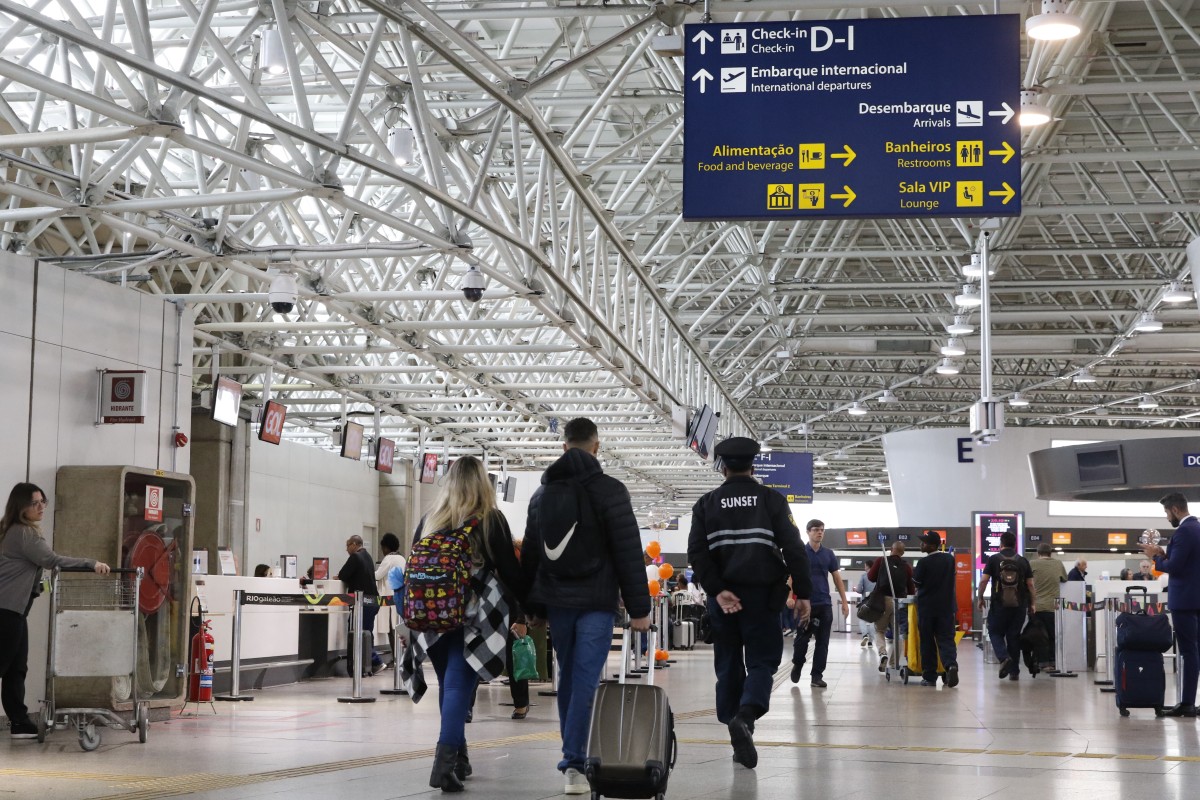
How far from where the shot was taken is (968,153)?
984 centimetres

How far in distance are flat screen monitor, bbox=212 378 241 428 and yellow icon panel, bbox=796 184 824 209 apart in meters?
9.00

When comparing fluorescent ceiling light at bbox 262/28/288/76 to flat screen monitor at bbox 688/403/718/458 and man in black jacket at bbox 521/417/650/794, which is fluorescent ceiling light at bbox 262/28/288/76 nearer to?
man in black jacket at bbox 521/417/650/794

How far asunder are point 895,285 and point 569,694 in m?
19.7

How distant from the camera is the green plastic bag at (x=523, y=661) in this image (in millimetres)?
10547

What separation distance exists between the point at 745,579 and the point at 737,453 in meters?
0.67

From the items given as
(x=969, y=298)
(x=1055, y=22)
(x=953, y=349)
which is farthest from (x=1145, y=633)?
(x=953, y=349)

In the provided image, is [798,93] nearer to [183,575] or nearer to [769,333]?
[183,575]

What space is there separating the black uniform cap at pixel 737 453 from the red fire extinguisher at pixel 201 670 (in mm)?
6800

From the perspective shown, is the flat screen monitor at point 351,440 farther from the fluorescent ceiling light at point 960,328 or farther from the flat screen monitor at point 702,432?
the fluorescent ceiling light at point 960,328

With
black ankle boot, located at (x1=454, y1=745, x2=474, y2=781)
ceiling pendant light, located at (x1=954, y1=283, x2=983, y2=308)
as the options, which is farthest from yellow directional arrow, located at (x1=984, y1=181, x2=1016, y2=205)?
ceiling pendant light, located at (x1=954, y1=283, x2=983, y2=308)

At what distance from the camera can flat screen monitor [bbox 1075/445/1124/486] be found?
869 inches

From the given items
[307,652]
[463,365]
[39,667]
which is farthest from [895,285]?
[39,667]

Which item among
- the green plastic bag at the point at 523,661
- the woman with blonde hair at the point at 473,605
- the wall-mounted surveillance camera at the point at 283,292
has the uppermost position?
the wall-mounted surveillance camera at the point at 283,292

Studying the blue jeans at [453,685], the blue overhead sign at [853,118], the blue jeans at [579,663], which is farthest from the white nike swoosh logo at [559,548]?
the blue overhead sign at [853,118]
